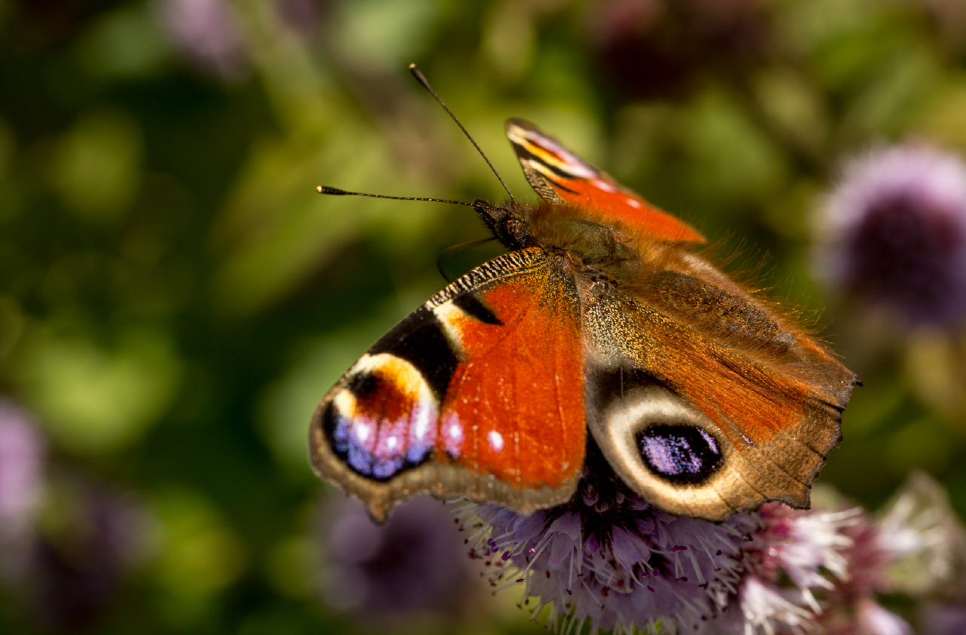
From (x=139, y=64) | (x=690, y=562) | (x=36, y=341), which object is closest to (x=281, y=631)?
(x=36, y=341)

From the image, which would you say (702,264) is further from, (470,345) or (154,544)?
(154,544)

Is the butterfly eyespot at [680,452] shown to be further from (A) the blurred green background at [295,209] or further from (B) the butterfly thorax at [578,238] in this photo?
(A) the blurred green background at [295,209]

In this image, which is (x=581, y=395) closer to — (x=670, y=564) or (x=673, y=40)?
(x=670, y=564)

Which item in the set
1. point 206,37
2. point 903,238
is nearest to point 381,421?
point 903,238

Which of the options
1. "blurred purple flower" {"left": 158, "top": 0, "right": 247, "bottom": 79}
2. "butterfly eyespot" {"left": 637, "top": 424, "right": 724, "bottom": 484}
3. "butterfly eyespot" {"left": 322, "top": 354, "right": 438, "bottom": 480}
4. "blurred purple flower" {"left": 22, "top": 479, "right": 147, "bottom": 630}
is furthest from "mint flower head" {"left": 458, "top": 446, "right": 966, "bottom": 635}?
"blurred purple flower" {"left": 158, "top": 0, "right": 247, "bottom": 79}

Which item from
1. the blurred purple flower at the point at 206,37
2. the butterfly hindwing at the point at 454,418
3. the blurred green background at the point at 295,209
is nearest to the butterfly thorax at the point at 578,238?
the butterfly hindwing at the point at 454,418

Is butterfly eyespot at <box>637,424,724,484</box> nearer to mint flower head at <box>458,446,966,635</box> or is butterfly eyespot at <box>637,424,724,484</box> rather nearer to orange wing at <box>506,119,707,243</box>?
mint flower head at <box>458,446,966,635</box>
